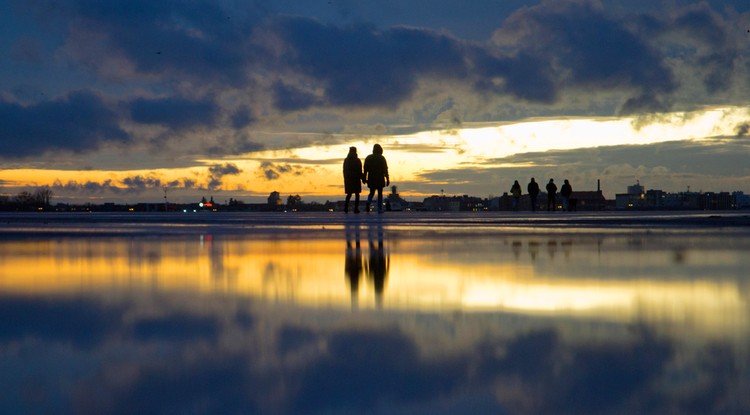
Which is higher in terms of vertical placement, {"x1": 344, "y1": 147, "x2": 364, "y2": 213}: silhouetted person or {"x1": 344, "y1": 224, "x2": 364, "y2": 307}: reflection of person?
{"x1": 344, "y1": 147, "x2": 364, "y2": 213}: silhouetted person

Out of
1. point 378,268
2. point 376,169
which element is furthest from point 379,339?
point 376,169

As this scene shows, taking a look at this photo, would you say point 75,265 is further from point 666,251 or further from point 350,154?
point 350,154

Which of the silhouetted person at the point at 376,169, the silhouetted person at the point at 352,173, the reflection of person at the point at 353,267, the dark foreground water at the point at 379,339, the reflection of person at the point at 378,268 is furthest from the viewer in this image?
the silhouetted person at the point at 352,173

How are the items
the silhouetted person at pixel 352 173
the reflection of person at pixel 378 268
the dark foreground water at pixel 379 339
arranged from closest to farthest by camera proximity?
the dark foreground water at pixel 379 339
the reflection of person at pixel 378 268
the silhouetted person at pixel 352 173

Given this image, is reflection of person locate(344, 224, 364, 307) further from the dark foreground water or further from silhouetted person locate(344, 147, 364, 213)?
silhouetted person locate(344, 147, 364, 213)

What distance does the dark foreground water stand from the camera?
276 cm

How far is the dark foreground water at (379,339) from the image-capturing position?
276 cm

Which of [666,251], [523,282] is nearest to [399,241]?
[666,251]

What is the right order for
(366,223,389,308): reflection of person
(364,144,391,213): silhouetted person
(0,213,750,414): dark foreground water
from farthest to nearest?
(364,144,391,213): silhouetted person, (366,223,389,308): reflection of person, (0,213,750,414): dark foreground water

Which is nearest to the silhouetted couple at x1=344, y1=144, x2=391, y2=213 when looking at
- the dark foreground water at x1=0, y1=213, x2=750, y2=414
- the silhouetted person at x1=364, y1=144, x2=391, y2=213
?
the silhouetted person at x1=364, y1=144, x2=391, y2=213

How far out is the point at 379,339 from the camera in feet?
12.0

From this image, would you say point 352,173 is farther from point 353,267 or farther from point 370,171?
point 353,267

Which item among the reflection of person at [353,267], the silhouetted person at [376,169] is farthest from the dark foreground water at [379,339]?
the silhouetted person at [376,169]

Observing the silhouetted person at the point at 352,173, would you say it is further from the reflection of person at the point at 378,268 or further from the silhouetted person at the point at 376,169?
the reflection of person at the point at 378,268
